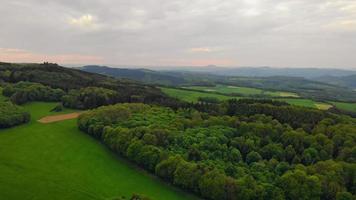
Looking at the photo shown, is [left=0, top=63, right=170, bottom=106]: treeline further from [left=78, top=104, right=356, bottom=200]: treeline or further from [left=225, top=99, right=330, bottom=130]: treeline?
[left=225, top=99, right=330, bottom=130]: treeline

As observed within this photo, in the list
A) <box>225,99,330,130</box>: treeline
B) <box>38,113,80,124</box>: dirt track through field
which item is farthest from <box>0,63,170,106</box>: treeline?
<box>225,99,330,130</box>: treeline

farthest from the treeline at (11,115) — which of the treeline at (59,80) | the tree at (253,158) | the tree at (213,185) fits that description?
the tree at (253,158)

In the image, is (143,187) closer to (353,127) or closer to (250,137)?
(250,137)

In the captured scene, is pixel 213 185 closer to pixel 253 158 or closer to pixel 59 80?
pixel 253 158

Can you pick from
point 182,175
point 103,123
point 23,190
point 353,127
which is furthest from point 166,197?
point 353,127

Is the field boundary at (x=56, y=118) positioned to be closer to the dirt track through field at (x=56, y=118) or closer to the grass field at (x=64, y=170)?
the dirt track through field at (x=56, y=118)

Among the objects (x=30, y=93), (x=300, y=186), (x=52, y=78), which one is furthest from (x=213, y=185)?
(x=52, y=78)

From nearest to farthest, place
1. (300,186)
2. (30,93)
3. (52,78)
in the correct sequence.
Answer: (300,186), (30,93), (52,78)
